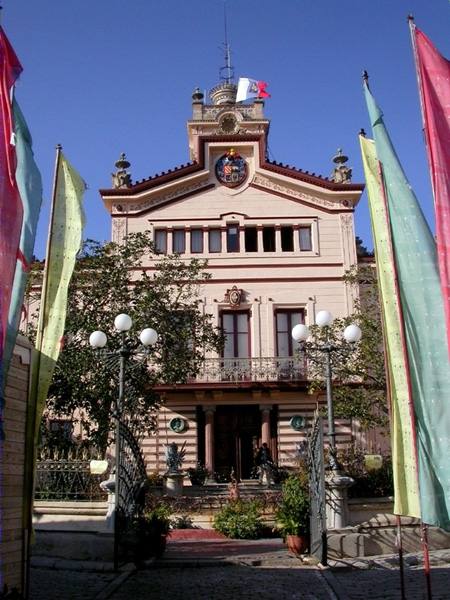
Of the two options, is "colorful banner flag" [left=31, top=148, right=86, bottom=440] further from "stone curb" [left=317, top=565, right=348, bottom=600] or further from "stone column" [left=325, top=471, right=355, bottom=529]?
"stone column" [left=325, top=471, right=355, bottom=529]

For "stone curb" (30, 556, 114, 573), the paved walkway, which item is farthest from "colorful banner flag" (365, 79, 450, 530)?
"stone curb" (30, 556, 114, 573)

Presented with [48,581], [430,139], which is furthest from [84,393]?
[430,139]

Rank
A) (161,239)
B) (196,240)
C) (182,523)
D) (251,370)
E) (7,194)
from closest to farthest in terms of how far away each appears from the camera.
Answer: (7,194), (182,523), (251,370), (161,239), (196,240)

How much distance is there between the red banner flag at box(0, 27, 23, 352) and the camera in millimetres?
7582

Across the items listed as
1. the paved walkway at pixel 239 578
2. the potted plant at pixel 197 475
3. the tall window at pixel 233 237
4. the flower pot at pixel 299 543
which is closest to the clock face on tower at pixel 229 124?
the tall window at pixel 233 237

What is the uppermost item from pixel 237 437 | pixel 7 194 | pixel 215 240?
pixel 215 240

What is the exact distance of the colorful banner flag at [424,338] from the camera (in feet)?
23.4

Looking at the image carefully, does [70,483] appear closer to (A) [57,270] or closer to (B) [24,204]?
(A) [57,270]

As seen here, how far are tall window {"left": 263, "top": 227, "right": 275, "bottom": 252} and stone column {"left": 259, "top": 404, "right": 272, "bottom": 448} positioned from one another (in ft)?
22.9

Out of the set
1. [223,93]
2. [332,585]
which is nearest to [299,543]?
[332,585]

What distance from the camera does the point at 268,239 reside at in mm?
30656

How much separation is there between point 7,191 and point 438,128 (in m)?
4.97

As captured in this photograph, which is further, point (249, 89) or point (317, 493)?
point (249, 89)

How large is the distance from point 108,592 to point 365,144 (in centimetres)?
726
